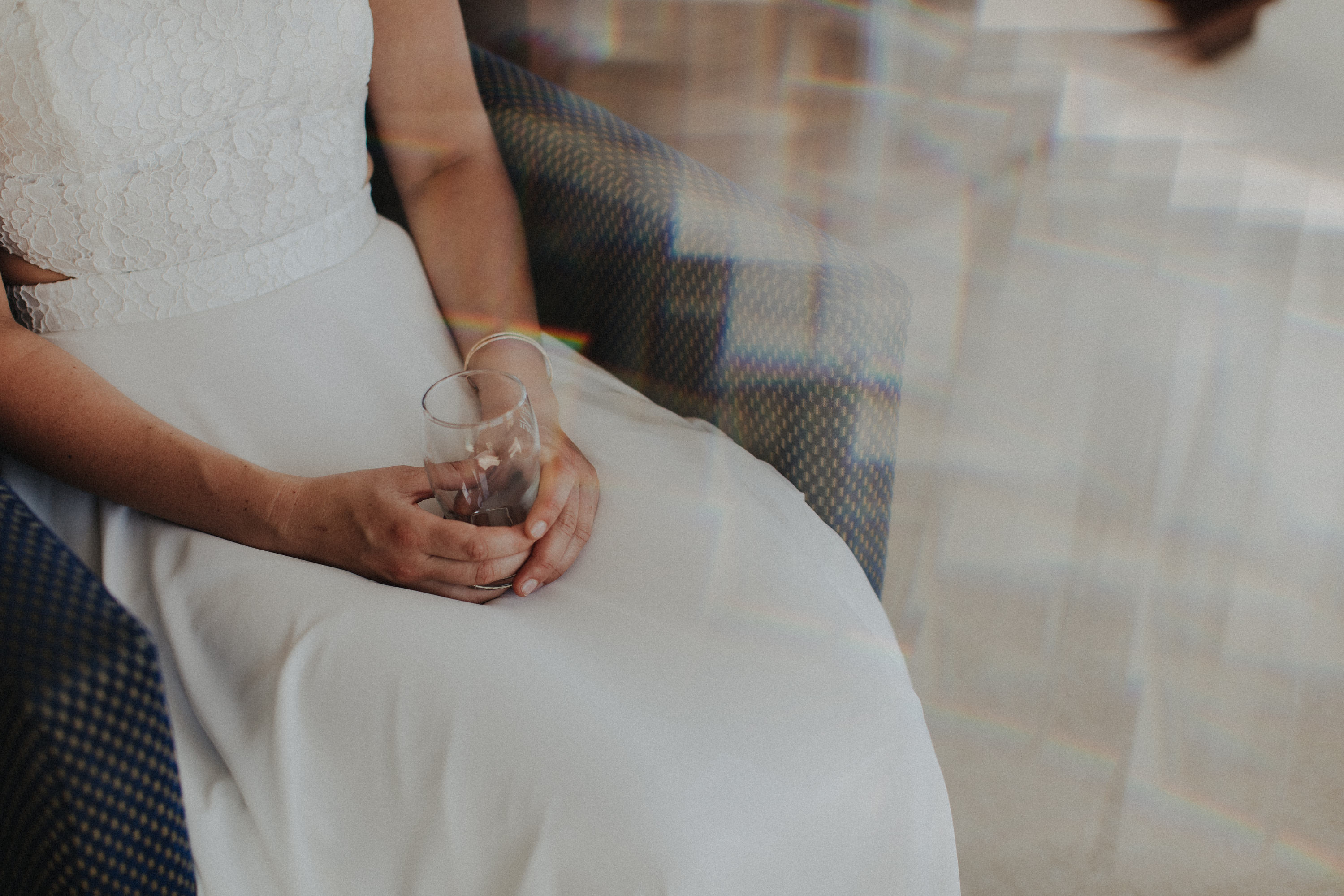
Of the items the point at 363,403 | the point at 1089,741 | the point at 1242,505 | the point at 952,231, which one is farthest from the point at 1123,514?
the point at 363,403

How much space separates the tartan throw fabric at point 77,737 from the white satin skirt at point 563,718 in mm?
83

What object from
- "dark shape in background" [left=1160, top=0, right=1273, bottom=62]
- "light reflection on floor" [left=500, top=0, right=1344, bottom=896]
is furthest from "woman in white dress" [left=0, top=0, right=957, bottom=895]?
"dark shape in background" [left=1160, top=0, right=1273, bottom=62]

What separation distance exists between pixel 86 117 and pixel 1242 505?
1.73m

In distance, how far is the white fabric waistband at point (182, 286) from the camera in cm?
95

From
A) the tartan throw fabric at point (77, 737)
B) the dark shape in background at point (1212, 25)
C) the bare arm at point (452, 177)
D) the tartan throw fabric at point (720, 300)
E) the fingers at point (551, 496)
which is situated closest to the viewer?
the tartan throw fabric at point (77, 737)

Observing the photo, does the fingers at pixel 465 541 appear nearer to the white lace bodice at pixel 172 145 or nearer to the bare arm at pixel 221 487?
the bare arm at pixel 221 487

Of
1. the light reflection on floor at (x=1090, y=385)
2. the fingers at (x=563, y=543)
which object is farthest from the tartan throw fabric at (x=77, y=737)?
the light reflection on floor at (x=1090, y=385)

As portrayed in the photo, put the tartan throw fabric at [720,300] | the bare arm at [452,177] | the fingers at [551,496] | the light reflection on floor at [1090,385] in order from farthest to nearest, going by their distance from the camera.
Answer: the light reflection on floor at [1090,385], the bare arm at [452,177], the tartan throw fabric at [720,300], the fingers at [551,496]

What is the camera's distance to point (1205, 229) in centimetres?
233

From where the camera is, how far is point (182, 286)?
3.22 feet

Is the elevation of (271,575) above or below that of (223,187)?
below

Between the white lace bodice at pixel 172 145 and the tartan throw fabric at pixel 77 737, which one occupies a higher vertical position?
the white lace bodice at pixel 172 145

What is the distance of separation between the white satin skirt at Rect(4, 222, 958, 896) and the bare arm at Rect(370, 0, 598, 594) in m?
0.32

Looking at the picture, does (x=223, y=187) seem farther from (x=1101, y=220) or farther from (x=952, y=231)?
(x=1101, y=220)
